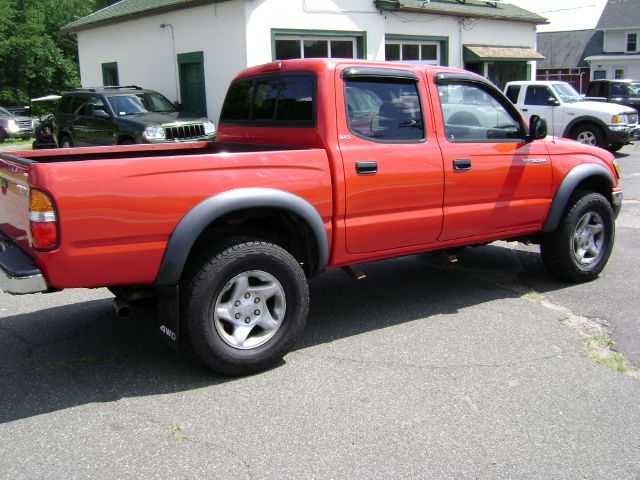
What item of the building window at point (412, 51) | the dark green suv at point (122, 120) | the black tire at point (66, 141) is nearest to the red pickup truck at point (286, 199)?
the dark green suv at point (122, 120)

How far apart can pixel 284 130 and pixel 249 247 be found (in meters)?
1.13

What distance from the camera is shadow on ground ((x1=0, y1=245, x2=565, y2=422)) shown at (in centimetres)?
388

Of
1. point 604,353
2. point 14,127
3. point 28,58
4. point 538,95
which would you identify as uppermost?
point 28,58

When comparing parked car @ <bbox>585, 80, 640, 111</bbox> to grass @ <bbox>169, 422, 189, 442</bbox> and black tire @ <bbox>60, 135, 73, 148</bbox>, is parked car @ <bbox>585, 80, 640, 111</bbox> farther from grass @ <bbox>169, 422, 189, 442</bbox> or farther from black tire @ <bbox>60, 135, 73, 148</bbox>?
grass @ <bbox>169, 422, 189, 442</bbox>

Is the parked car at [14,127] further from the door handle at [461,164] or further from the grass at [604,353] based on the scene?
the grass at [604,353]

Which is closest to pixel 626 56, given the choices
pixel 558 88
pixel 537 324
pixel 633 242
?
pixel 558 88

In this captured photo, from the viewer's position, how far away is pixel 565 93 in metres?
16.6

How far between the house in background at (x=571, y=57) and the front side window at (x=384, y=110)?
50221 millimetres

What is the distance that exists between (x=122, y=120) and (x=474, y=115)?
9.63m

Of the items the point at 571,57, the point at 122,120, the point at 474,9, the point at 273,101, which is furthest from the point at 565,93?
the point at 571,57

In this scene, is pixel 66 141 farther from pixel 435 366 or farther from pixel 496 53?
pixel 496 53

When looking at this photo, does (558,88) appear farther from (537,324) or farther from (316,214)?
(316,214)

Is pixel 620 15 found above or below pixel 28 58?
above

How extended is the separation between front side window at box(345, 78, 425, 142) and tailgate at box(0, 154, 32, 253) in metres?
2.05
